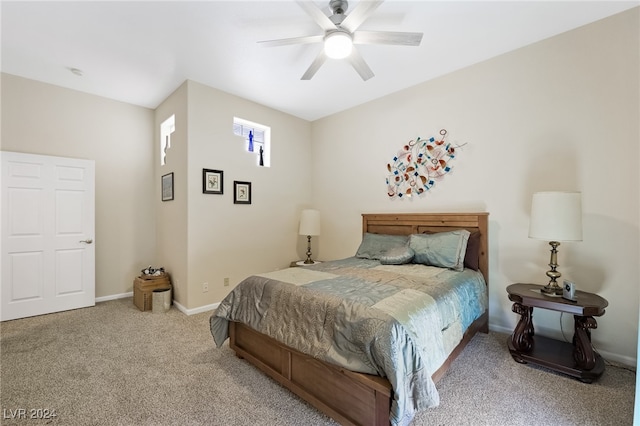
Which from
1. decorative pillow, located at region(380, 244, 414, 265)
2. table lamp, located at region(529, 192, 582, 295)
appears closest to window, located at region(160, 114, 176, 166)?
decorative pillow, located at region(380, 244, 414, 265)

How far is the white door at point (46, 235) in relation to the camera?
3.14 meters

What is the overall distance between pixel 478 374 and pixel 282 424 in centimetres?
152

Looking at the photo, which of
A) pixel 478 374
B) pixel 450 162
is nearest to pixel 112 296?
pixel 478 374

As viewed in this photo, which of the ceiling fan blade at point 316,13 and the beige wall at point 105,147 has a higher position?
the ceiling fan blade at point 316,13

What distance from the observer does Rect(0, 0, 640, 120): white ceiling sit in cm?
218

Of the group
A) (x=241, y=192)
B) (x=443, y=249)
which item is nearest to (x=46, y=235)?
(x=241, y=192)

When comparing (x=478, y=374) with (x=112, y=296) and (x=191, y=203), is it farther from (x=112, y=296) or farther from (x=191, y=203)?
(x=112, y=296)

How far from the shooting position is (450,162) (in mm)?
3146

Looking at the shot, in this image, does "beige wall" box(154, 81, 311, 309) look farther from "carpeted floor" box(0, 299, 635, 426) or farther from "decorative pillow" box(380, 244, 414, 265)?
"decorative pillow" box(380, 244, 414, 265)

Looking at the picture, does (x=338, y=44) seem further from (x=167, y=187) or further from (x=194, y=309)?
(x=194, y=309)

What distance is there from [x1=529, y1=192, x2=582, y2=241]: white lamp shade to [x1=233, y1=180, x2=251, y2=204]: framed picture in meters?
3.33

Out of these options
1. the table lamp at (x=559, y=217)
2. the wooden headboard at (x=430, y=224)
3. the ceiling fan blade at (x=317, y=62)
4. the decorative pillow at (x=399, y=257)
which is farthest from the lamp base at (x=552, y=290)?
the ceiling fan blade at (x=317, y=62)

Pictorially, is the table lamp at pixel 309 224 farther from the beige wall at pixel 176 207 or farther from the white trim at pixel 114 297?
the white trim at pixel 114 297

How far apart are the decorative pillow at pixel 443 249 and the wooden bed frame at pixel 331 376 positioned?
0.93 feet
